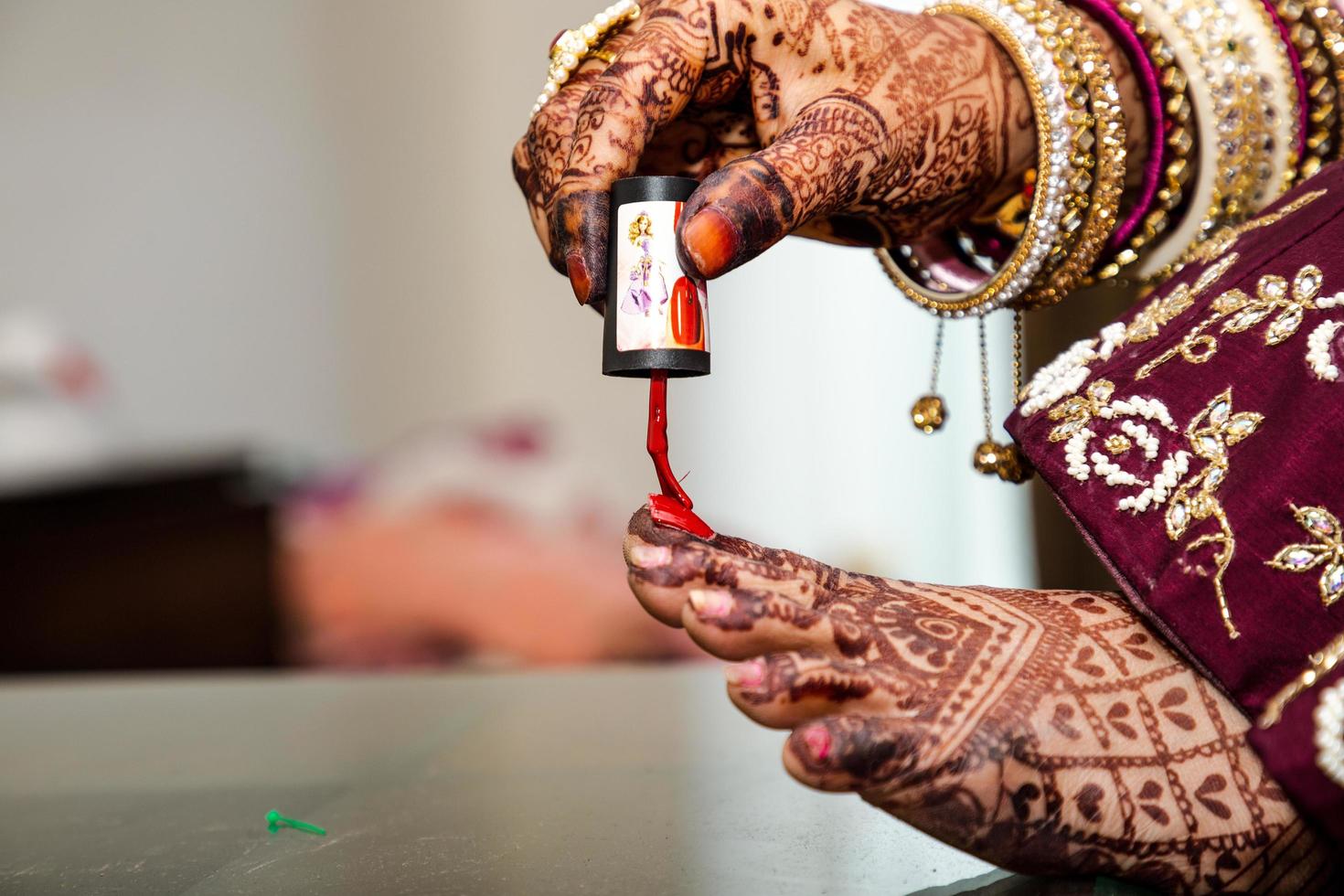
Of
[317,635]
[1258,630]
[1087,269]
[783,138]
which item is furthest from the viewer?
[317,635]

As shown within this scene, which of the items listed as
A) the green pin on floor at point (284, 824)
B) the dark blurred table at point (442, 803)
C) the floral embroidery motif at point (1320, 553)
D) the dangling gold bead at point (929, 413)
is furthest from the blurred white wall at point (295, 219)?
the floral embroidery motif at point (1320, 553)

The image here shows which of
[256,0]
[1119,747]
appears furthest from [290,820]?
[256,0]

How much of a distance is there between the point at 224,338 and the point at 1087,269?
252 cm

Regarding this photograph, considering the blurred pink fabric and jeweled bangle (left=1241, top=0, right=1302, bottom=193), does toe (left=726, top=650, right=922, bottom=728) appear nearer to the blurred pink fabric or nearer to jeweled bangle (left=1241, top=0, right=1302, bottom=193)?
jeweled bangle (left=1241, top=0, right=1302, bottom=193)

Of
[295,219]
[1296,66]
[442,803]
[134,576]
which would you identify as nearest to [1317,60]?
[1296,66]

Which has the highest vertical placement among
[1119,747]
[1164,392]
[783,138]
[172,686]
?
[783,138]

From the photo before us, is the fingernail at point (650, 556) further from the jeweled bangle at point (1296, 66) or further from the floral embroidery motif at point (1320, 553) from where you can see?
the jeweled bangle at point (1296, 66)

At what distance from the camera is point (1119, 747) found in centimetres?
58

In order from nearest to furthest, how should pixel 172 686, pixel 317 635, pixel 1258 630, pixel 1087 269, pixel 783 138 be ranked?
pixel 1258 630 < pixel 783 138 < pixel 1087 269 < pixel 172 686 < pixel 317 635

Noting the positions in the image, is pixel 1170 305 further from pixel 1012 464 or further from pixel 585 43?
pixel 585 43

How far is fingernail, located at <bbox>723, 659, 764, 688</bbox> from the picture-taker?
0.53 meters

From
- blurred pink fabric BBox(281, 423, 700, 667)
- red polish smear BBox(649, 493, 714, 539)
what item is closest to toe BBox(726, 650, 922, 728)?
red polish smear BBox(649, 493, 714, 539)

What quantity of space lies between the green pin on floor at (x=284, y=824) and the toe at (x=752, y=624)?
312 millimetres

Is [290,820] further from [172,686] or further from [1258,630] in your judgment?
[172,686]
